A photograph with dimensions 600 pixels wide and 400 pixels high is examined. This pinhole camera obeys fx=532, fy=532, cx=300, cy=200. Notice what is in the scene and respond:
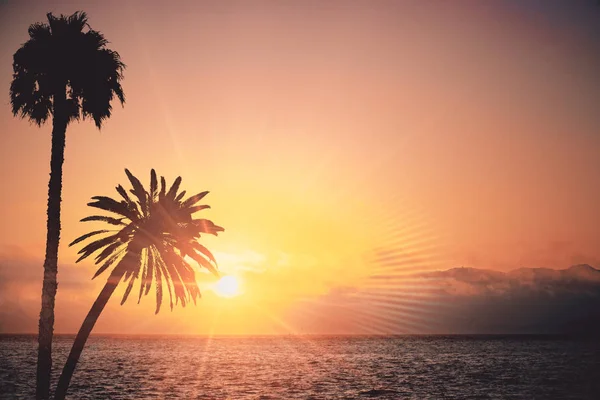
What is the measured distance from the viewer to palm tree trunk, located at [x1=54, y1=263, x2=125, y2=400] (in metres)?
28.1

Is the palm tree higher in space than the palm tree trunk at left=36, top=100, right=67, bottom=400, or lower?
higher

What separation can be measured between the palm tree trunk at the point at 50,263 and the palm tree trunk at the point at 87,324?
1.40 m

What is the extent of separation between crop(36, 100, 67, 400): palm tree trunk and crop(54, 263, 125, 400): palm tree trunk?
4.61ft

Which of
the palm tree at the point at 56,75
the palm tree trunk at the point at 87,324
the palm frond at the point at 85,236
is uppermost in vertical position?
the palm tree at the point at 56,75

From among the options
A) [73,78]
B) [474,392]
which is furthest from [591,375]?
[73,78]

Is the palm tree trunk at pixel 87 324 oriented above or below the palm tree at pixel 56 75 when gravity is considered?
below

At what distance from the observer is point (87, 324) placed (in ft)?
96.7

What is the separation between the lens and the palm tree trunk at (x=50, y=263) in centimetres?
2600

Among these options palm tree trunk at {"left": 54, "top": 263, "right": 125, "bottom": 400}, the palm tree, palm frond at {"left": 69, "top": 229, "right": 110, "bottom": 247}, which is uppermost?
the palm tree

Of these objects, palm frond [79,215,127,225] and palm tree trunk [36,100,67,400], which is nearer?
palm tree trunk [36,100,67,400]

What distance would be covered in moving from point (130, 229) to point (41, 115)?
318 inches

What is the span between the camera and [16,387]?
51.8 meters

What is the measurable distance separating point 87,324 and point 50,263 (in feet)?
14.5

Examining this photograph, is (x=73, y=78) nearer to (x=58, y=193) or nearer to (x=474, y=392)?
(x=58, y=193)
